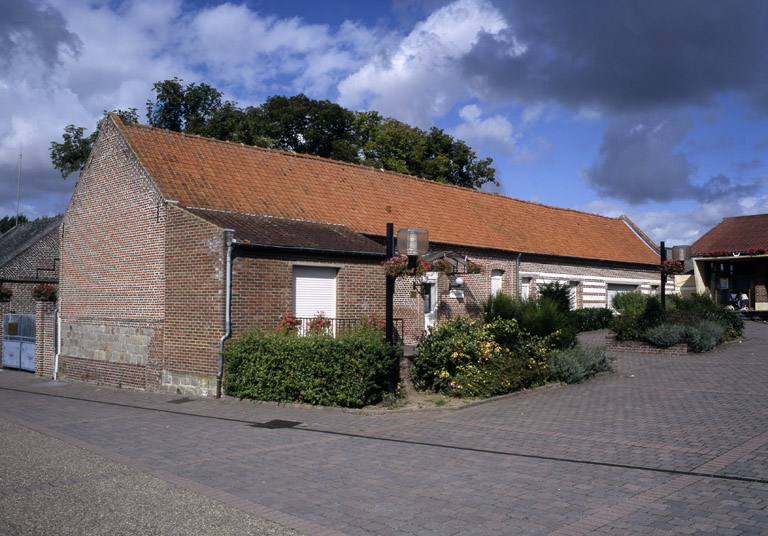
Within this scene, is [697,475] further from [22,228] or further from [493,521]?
[22,228]

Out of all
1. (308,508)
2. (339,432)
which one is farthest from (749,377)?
(308,508)

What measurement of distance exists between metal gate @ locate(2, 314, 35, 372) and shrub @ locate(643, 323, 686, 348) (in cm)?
1871

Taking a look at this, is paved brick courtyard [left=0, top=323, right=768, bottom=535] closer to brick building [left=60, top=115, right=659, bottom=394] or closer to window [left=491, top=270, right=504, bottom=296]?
brick building [left=60, top=115, right=659, bottom=394]

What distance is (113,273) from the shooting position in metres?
16.6

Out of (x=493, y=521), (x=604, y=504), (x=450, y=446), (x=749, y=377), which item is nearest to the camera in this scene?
(x=493, y=521)

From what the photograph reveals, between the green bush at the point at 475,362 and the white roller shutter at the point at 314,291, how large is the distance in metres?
2.71

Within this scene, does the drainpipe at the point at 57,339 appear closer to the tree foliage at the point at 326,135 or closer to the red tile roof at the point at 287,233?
the red tile roof at the point at 287,233

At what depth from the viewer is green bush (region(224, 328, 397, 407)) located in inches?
456

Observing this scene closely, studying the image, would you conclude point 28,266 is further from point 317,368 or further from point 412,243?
point 412,243

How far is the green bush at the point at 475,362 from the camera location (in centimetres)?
1249

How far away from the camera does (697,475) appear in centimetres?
680

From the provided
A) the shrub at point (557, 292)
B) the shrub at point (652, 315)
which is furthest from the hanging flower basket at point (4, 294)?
the shrub at point (652, 315)

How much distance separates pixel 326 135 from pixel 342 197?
18.0 metres

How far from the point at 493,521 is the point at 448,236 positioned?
16.1 m
